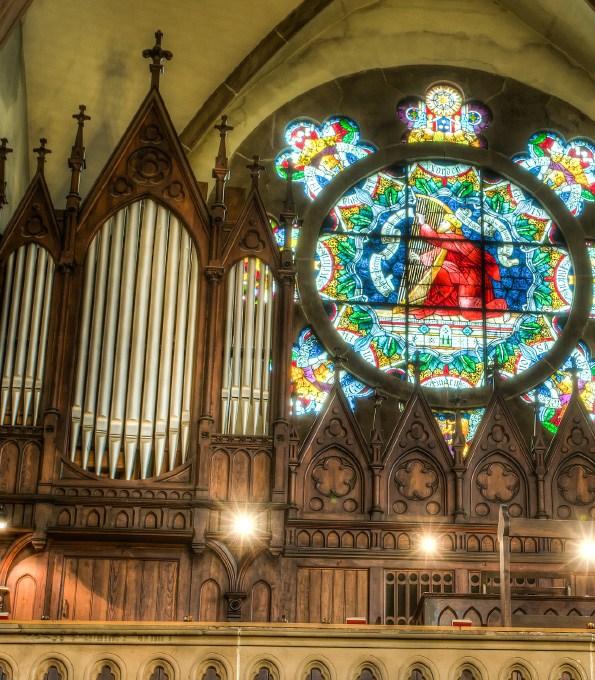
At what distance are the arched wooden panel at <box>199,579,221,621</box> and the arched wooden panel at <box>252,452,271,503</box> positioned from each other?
0.81 m

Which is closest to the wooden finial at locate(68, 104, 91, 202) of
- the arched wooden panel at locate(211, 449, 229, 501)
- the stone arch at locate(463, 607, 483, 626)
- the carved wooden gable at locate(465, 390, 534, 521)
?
the arched wooden panel at locate(211, 449, 229, 501)

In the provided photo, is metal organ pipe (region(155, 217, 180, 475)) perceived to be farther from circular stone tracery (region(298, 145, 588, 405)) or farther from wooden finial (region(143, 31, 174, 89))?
circular stone tracery (region(298, 145, 588, 405))

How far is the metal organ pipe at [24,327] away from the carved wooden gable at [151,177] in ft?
2.13

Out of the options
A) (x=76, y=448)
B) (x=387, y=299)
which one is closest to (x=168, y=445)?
(x=76, y=448)

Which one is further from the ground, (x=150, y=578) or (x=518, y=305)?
(x=518, y=305)

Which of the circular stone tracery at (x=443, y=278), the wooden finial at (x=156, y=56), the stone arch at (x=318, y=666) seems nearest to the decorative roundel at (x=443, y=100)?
the circular stone tracery at (x=443, y=278)

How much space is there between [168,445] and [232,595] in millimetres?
1427

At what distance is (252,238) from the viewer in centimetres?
1212

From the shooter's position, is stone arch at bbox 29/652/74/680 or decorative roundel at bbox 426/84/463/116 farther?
decorative roundel at bbox 426/84/463/116

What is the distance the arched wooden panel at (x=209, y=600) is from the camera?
1077 centimetres

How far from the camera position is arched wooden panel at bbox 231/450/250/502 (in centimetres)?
1110

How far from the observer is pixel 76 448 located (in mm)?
11195

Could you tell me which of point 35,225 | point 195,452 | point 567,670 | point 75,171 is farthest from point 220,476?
point 567,670

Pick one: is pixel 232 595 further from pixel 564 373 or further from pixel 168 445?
pixel 564 373
